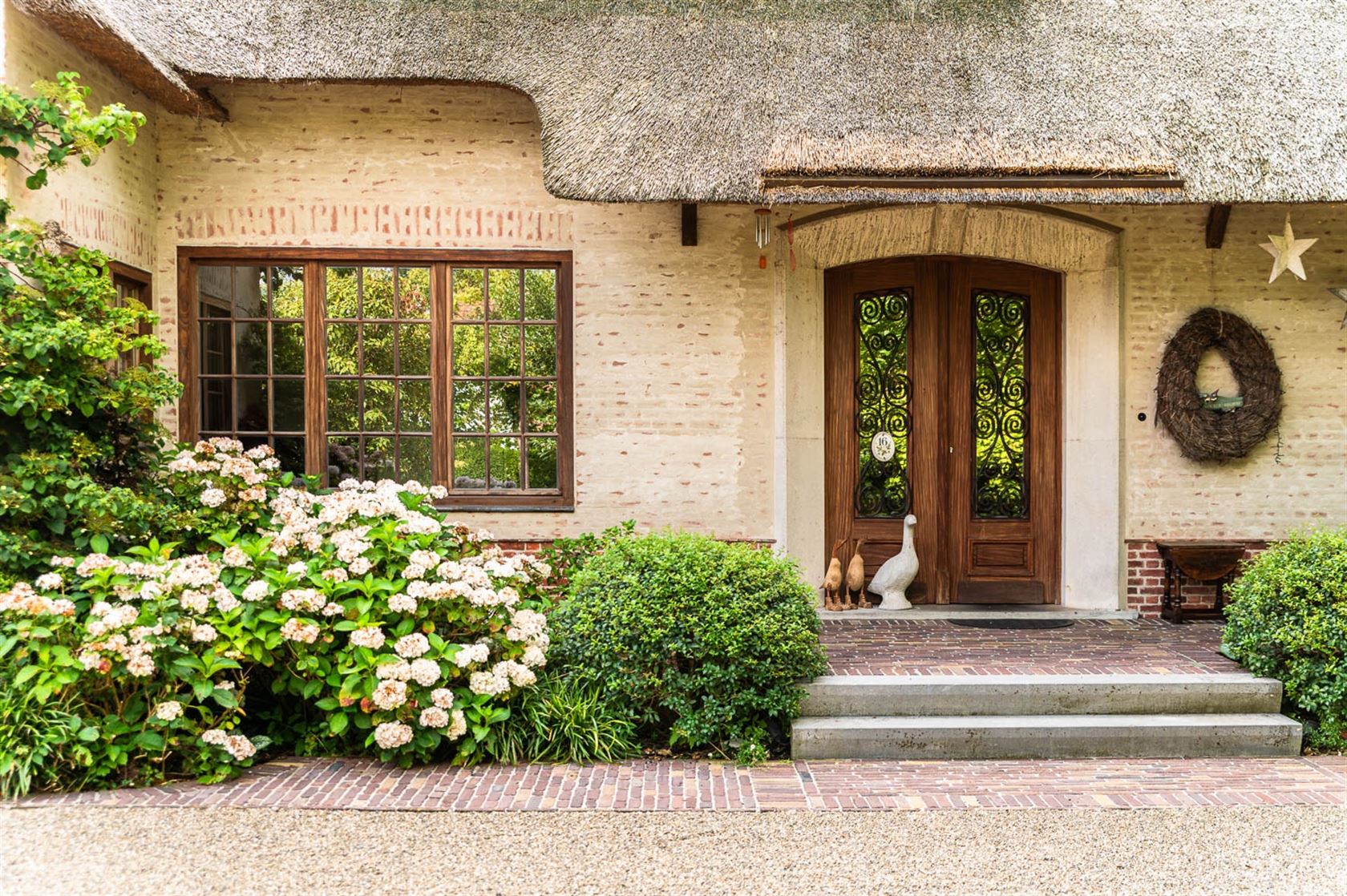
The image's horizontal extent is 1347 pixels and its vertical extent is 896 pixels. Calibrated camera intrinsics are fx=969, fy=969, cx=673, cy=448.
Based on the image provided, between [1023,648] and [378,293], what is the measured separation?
511cm

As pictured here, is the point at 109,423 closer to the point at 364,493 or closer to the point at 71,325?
the point at 71,325

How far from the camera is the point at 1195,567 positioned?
6910 mm

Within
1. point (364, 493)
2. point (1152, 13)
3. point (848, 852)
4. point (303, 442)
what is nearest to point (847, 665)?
point (848, 852)

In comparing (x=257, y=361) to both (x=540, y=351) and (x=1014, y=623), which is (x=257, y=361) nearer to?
(x=540, y=351)

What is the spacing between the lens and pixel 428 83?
21.5 ft

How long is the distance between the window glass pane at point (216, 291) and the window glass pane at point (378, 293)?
0.98m

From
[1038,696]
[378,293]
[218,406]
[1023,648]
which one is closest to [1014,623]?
[1023,648]

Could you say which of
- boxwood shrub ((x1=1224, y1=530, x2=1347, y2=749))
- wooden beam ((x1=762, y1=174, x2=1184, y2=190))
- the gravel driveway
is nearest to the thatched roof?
wooden beam ((x1=762, y1=174, x2=1184, y2=190))

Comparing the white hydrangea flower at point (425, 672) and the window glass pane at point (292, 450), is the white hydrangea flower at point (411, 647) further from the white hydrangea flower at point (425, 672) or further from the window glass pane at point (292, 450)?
the window glass pane at point (292, 450)

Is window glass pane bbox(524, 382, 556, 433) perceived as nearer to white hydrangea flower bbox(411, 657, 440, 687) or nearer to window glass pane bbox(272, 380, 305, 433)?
window glass pane bbox(272, 380, 305, 433)

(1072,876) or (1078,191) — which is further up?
(1078,191)

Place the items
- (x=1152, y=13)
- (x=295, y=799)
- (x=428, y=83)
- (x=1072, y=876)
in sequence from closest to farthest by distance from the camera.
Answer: (x=1072, y=876)
(x=295, y=799)
(x=428, y=83)
(x=1152, y=13)

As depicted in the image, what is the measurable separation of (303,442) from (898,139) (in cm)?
469

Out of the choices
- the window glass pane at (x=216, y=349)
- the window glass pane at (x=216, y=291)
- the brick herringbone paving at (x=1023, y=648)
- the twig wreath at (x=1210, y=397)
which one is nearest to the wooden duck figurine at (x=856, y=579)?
the brick herringbone paving at (x=1023, y=648)
